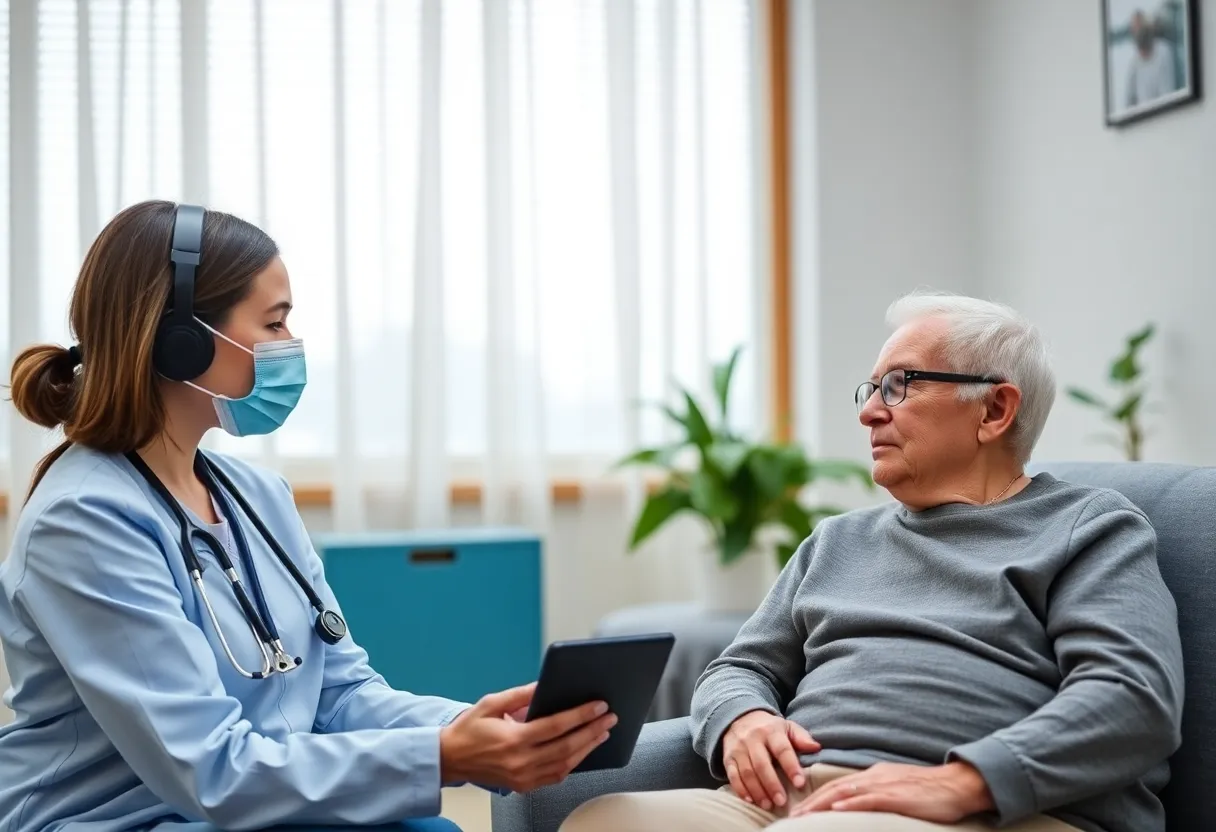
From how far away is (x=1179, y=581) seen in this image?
1.58 m

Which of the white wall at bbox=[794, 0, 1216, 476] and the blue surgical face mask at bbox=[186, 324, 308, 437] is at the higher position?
the white wall at bbox=[794, 0, 1216, 476]

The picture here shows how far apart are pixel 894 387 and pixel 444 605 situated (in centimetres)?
194

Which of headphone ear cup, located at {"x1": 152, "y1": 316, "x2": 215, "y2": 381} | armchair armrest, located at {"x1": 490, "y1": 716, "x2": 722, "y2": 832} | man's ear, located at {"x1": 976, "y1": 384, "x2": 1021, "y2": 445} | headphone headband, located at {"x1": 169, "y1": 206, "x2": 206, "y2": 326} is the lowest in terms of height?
armchair armrest, located at {"x1": 490, "y1": 716, "x2": 722, "y2": 832}

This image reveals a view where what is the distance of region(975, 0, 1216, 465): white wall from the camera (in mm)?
2914

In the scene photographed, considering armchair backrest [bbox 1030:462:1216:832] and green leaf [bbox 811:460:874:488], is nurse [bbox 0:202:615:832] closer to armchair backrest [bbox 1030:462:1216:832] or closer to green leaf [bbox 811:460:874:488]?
armchair backrest [bbox 1030:462:1216:832]

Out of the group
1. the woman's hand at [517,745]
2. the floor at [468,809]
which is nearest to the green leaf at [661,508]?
the floor at [468,809]

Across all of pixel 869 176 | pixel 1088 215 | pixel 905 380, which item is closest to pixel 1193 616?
pixel 905 380

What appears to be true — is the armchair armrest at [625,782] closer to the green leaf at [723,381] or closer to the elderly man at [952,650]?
the elderly man at [952,650]

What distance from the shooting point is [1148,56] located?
119 inches

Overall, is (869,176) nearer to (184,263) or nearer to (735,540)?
(735,540)

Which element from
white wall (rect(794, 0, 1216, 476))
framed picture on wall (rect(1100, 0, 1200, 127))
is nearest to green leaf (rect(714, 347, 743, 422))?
white wall (rect(794, 0, 1216, 476))

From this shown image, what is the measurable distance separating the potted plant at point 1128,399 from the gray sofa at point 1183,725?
4.14 ft

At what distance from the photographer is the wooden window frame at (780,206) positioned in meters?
4.07

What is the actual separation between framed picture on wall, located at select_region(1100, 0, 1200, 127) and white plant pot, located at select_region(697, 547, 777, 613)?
145cm
